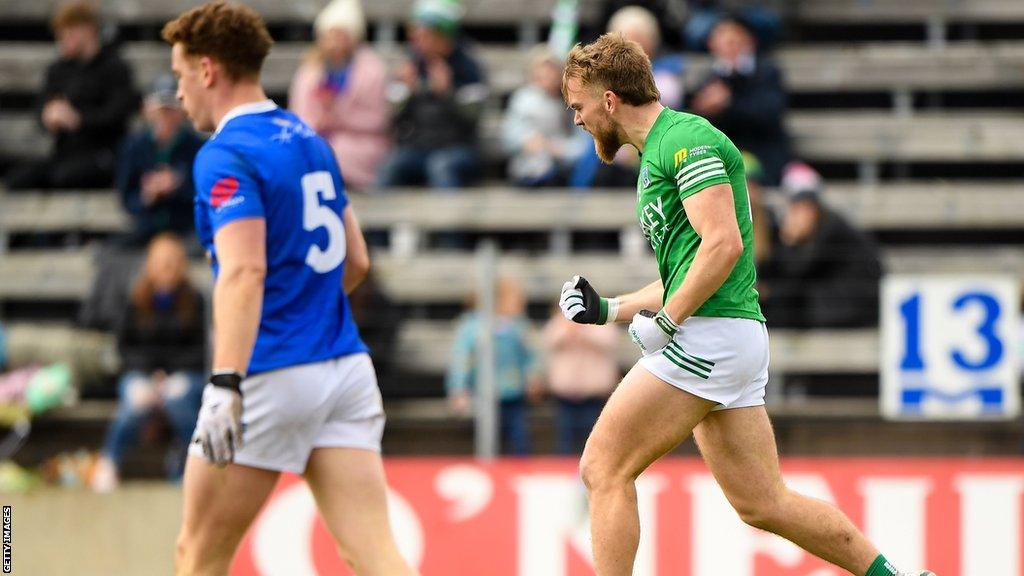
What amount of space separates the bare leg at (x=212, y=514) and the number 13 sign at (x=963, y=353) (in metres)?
5.81

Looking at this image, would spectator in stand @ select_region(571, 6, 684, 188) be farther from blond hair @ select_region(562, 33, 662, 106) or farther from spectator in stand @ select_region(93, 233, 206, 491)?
blond hair @ select_region(562, 33, 662, 106)

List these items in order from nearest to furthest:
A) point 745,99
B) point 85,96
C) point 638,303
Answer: point 638,303 → point 745,99 → point 85,96

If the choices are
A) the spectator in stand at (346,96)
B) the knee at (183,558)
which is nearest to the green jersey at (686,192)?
the knee at (183,558)

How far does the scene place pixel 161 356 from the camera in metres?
10.7

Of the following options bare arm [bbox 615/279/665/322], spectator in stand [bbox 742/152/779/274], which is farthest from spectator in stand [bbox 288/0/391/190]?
bare arm [bbox 615/279/665/322]

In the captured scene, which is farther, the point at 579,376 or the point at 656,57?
the point at 656,57

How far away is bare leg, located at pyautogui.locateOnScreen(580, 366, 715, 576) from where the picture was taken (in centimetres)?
541

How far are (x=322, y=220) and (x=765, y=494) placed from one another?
71.1 inches

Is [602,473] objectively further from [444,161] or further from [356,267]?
[444,161]

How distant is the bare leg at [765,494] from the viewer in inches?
216

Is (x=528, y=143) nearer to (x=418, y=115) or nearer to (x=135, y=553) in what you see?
(x=418, y=115)

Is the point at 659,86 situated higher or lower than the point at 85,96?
higher

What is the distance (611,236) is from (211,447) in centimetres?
776

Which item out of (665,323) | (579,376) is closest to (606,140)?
(665,323)
